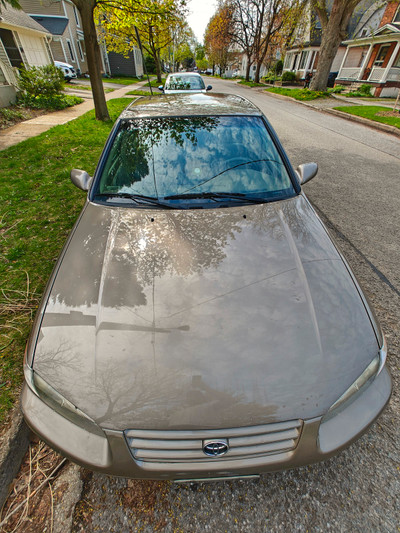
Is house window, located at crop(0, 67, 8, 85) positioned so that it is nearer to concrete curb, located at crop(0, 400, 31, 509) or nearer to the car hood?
the car hood

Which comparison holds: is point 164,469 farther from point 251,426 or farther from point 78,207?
point 78,207

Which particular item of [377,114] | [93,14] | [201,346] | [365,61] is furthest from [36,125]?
[365,61]

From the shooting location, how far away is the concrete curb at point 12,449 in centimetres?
134

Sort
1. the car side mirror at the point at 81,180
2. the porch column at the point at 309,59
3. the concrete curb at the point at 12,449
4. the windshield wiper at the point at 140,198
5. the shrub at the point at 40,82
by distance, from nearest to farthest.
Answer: the concrete curb at the point at 12,449, the windshield wiper at the point at 140,198, the car side mirror at the point at 81,180, the shrub at the point at 40,82, the porch column at the point at 309,59

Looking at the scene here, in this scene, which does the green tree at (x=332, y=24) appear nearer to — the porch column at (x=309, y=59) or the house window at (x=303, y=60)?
the porch column at (x=309, y=59)

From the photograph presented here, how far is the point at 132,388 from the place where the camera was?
3.54ft

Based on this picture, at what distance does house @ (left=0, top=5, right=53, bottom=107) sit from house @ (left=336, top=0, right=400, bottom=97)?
1884 cm

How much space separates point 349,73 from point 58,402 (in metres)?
30.2

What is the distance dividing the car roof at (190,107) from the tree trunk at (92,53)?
651 centimetres

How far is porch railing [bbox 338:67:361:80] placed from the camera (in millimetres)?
21541

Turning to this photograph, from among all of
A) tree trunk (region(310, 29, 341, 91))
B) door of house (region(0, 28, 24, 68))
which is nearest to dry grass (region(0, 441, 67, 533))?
door of house (region(0, 28, 24, 68))

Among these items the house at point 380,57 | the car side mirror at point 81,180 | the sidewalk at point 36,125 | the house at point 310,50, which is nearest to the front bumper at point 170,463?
the car side mirror at point 81,180

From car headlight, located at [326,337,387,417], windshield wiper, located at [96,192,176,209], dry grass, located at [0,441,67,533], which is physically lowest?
dry grass, located at [0,441,67,533]

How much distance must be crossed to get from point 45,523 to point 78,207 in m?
3.36
